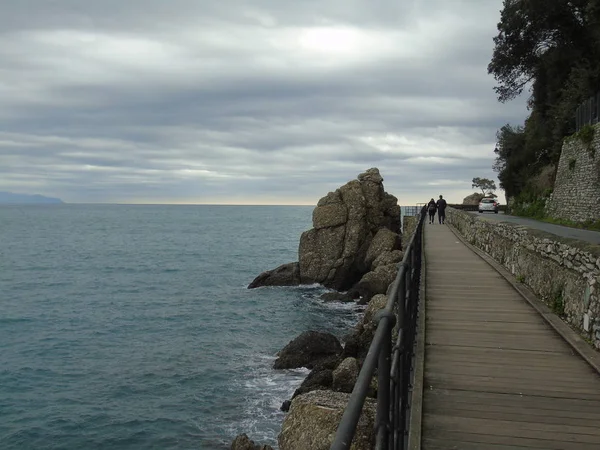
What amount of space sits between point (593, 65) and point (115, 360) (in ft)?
118

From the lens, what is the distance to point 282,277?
134 ft

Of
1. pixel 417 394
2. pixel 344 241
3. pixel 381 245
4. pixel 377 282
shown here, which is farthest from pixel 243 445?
pixel 344 241

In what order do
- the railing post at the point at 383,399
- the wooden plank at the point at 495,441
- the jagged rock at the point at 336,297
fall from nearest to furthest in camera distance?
the railing post at the point at 383,399 < the wooden plank at the point at 495,441 < the jagged rock at the point at 336,297

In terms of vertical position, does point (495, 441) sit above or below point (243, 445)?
above

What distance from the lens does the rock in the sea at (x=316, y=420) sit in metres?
7.24

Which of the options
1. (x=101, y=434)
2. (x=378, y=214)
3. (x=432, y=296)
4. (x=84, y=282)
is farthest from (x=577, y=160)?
(x=84, y=282)

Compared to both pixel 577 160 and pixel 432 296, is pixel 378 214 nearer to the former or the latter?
pixel 577 160

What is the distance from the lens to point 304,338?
20531 millimetres

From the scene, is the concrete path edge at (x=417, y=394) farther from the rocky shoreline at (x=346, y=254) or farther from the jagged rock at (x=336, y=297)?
the jagged rock at (x=336, y=297)

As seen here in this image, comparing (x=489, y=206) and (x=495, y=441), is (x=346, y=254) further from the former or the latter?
(x=495, y=441)

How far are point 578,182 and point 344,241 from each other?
15.6 metres

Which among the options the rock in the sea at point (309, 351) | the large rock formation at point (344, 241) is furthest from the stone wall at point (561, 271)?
the large rock formation at point (344, 241)

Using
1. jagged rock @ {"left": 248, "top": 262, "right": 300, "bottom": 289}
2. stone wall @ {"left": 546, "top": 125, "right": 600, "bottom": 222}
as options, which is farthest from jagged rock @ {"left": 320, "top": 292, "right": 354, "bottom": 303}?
stone wall @ {"left": 546, "top": 125, "right": 600, "bottom": 222}

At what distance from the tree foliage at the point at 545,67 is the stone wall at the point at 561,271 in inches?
982
